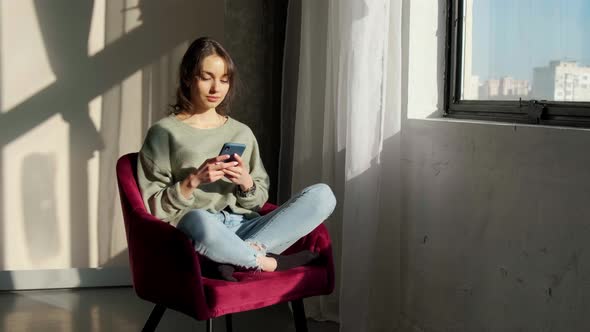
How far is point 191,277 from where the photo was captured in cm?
203

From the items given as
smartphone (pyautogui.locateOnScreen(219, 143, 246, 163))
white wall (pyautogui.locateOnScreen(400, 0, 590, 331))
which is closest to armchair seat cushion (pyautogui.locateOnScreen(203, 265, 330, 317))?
smartphone (pyautogui.locateOnScreen(219, 143, 246, 163))

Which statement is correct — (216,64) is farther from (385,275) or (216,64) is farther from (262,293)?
(385,275)

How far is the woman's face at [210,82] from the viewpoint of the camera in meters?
2.40

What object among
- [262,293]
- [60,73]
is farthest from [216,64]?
[60,73]

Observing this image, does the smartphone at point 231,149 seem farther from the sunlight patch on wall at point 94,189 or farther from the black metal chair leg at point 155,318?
the sunlight patch on wall at point 94,189

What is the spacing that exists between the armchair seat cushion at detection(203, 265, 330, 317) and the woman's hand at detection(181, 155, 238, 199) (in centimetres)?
27

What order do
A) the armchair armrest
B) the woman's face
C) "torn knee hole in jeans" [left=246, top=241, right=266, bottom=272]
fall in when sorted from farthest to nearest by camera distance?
the woman's face, "torn knee hole in jeans" [left=246, top=241, right=266, bottom=272], the armchair armrest

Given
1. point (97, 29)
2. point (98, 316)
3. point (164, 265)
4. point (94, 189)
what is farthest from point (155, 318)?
point (97, 29)

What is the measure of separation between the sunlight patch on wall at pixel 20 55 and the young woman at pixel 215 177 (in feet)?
4.43

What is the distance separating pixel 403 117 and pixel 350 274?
1.76ft

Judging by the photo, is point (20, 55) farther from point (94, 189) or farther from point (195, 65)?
point (195, 65)

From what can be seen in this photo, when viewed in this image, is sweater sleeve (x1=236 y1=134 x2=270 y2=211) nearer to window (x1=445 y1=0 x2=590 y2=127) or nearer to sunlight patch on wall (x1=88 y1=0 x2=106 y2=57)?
window (x1=445 y1=0 x2=590 y2=127)

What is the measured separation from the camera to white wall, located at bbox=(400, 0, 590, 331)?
1919 millimetres

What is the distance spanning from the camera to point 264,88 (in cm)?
360
